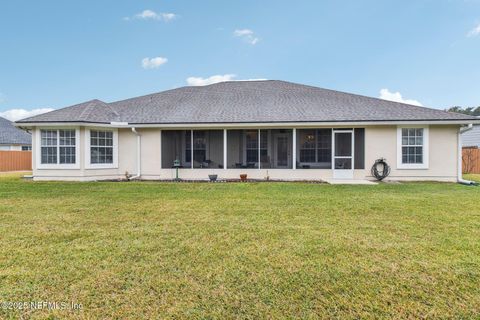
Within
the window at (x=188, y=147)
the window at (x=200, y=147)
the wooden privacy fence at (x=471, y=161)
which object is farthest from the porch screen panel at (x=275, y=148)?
the wooden privacy fence at (x=471, y=161)

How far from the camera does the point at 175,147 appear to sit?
14.9 meters

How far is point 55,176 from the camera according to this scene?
12.7 metres

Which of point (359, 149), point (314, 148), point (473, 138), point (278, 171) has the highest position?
point (473, 138)

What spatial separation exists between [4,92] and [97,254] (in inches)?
1220

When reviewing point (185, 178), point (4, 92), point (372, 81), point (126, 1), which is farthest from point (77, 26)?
point (372, 81)

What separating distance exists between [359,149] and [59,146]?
523 inches

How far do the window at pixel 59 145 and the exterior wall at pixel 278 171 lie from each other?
0.36 meters

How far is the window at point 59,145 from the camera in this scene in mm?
12539

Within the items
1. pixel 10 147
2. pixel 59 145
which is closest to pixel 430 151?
pixel 59 145

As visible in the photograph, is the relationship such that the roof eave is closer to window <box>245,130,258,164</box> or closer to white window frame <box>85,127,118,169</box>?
white window frame <box>85,127,118,169</box>

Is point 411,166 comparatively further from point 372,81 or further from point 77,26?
point 77,26

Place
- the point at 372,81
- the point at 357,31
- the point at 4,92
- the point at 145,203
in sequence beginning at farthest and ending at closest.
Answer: the point at 4,92 < the point at 372,81 < the point at 357,31 < the point at 145,203

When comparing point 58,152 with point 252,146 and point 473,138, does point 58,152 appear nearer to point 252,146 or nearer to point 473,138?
point 252,146

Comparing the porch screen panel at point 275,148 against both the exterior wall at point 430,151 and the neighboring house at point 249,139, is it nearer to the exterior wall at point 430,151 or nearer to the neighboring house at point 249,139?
the neighboring house at point 249,139
